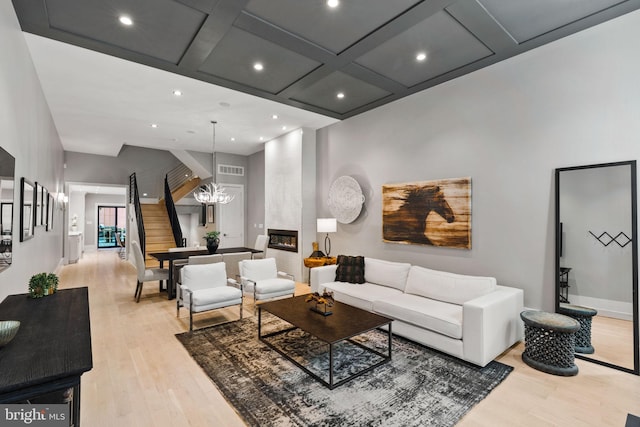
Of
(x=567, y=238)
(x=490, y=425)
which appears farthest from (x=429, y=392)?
(x=567, y=238)

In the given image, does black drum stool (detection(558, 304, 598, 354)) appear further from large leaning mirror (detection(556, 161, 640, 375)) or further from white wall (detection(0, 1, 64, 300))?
white wall (detection(0, 1, 64, 300))

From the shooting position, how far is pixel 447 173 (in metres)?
4.41

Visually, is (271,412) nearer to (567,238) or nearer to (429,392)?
(429,392)

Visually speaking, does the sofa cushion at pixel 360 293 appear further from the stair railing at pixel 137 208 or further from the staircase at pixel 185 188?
the staircase at pixel 185 188

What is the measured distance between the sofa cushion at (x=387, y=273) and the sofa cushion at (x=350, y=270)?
3.7 inches

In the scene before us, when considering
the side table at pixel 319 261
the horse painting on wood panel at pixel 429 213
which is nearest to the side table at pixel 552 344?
the horse painting on wood panel at pixel 429 213

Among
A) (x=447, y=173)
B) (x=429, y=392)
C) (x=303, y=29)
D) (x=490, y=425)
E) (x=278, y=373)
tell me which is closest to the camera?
(x=490, y=425)

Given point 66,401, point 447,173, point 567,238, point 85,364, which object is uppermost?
point 447,173

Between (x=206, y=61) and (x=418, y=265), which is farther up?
(x=206, y=61)

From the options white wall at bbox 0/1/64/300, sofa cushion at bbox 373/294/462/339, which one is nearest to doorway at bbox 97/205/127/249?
white wall at bbox 0/1/64/300

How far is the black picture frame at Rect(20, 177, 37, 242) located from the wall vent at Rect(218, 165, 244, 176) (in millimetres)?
5420

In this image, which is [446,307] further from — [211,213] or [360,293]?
[211,213]

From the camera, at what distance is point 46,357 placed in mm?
1467

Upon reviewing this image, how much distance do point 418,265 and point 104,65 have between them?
514 cm
